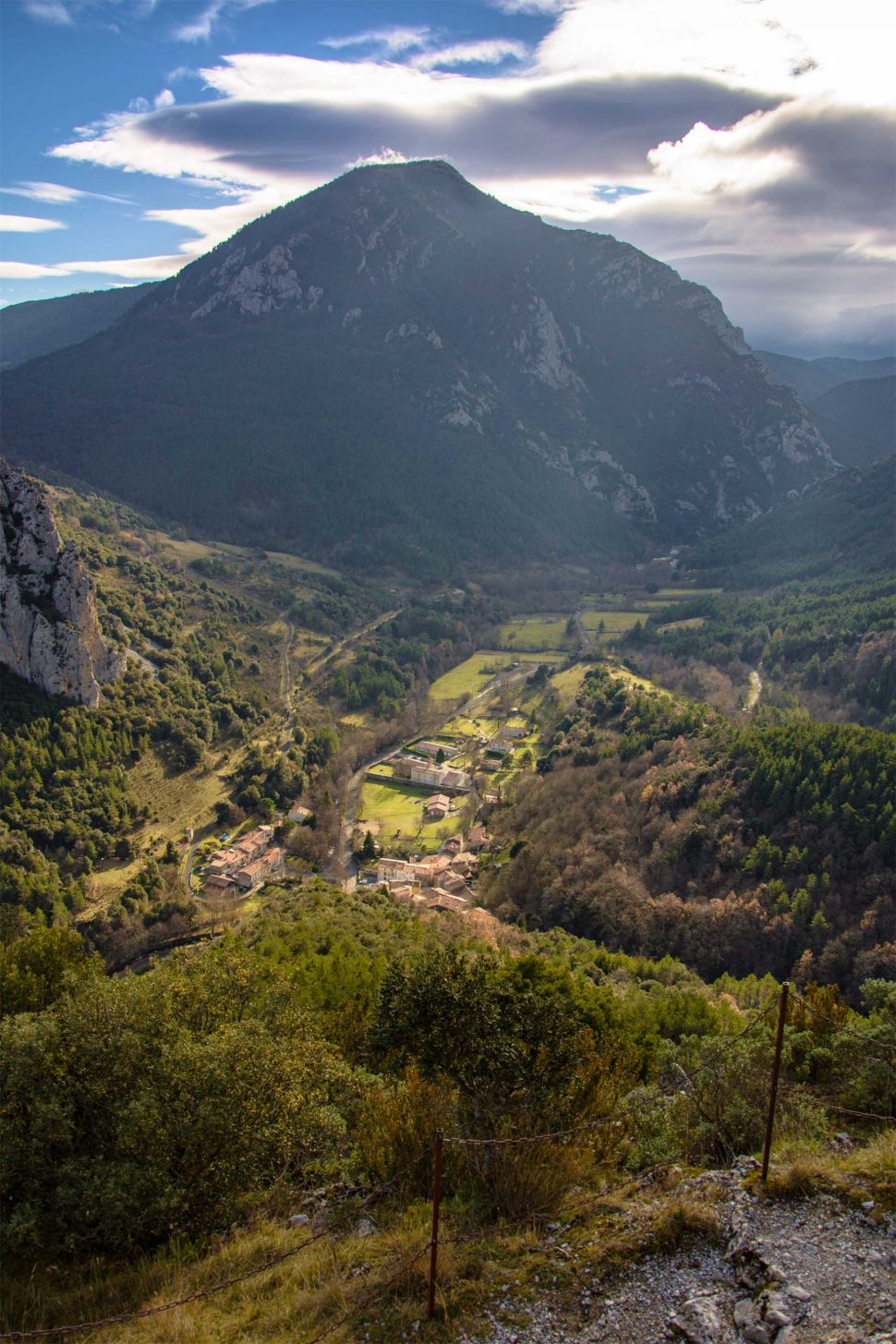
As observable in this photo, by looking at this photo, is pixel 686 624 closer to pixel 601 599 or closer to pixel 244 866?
pixel 601 599

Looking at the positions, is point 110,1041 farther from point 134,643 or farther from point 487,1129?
point 134,643

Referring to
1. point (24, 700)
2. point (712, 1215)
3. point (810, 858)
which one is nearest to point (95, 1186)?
point (712, 1215)

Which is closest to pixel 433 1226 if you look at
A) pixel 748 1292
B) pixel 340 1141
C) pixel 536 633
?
pixel 748 1292

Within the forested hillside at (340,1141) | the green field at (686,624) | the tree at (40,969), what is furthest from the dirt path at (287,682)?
the forested hillside at (340,1141)

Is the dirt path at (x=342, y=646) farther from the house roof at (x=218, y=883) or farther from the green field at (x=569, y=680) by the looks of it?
the house roof at (x=218, y=883)

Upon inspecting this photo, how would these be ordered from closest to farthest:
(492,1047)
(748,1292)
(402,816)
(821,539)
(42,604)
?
(748,1292) < (492,1047) < (42,604) < (402,816) < (821,539)
